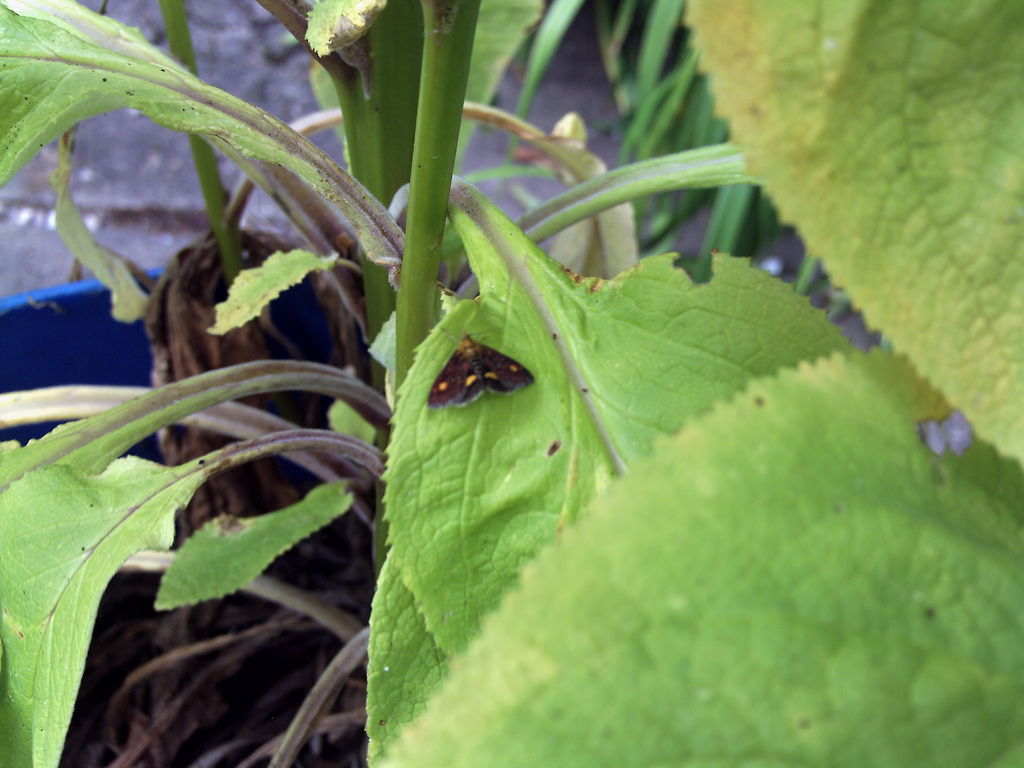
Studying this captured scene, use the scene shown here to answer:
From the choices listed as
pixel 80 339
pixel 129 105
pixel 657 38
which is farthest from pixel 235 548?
pixel 657 38

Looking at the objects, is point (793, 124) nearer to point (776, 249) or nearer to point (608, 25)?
point (776, 249)

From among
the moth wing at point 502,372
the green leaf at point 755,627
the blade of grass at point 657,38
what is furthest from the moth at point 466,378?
the blade of grass at point 657,38

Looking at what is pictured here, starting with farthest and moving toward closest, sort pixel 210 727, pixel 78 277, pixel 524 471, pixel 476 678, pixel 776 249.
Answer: pixel 776 249, pixel 78 277, pixel 210 727, pixel 524 471, pixel 476 678

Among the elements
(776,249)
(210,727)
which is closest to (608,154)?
(776,249)

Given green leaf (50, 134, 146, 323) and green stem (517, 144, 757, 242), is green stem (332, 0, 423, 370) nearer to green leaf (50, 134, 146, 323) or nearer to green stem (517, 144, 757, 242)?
green stem (517, 144, 757, 242)

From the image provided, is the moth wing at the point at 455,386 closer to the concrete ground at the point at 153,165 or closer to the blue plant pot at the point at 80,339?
the blue plant pot at the point at 80,339

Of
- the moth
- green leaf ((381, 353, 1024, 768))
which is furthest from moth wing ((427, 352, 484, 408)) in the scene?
green leaf ((381, 353, 1024, 768))
